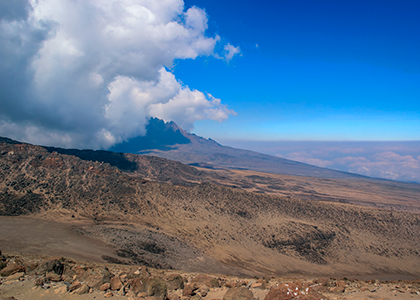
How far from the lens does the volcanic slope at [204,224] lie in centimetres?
1772

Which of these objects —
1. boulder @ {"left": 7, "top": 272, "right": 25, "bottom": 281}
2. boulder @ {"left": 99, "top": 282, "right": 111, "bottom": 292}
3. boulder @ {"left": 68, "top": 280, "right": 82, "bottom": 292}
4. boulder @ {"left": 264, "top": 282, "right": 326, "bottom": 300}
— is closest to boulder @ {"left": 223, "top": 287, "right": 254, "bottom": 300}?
boulder @ {"left": 264, "top": 282, "right": 326, "bottom": 300}

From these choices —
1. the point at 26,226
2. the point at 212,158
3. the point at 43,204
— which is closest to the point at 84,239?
Result: the point at 26,226

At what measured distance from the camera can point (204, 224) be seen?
24000mm

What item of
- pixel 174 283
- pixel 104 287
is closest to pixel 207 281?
pixel 174 283

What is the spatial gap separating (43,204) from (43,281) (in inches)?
724

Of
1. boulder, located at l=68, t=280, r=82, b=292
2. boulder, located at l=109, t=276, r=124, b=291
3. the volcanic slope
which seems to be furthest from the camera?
the volcanic slope

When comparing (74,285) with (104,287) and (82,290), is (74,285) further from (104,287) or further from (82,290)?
(104,287)

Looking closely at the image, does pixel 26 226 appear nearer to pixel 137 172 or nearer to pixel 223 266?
pixel 223 266

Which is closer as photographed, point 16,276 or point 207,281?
point 16,276

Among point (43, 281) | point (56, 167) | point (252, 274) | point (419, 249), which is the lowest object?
point (419, 249)

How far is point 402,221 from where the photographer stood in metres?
28.2

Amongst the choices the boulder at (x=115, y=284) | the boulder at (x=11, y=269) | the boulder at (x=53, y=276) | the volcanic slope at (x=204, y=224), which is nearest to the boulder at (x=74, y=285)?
the boulder at (x=53, y=276)

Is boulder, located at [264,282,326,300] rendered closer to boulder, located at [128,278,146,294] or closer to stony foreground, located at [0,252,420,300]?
stony foreground, located at [0,252,420,300]

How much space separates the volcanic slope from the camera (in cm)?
1772
